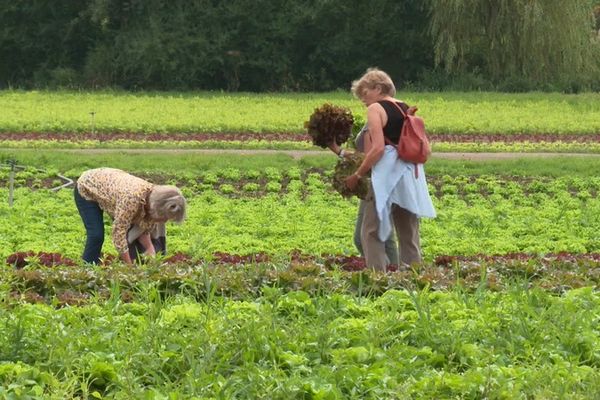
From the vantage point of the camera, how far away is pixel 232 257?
11.6m

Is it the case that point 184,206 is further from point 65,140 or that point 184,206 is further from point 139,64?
point 139,64

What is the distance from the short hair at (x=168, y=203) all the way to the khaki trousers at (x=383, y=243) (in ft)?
5.95

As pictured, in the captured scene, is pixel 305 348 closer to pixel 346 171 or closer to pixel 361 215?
pixel 346 171

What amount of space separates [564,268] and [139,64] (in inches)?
1622

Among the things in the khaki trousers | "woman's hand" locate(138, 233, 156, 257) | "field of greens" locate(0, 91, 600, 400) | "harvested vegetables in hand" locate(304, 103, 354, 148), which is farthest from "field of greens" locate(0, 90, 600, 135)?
"woman's hand" locate(138, 233, 156, 257)

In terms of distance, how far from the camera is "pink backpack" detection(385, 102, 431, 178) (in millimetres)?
10812

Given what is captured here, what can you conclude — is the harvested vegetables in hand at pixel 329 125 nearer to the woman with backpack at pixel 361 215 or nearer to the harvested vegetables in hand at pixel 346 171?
the woman with backpack at pixel 361 215

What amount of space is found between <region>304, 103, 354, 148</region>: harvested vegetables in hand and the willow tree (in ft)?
99.8

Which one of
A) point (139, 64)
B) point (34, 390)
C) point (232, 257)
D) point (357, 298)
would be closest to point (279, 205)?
point (232, 257)

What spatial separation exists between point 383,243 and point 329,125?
137cm

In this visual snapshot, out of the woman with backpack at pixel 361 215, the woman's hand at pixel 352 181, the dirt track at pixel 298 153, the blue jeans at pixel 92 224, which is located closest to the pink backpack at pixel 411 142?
the woman's hand at pixel 352 181

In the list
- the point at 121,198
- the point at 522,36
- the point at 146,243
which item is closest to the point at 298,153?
the point at 146,243

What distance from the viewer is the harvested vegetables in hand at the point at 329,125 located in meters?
11.7

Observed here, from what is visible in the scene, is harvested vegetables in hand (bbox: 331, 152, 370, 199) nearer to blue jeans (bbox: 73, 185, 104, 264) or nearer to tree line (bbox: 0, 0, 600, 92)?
blue jeans (bbox: 73, 185, 104, 264)
